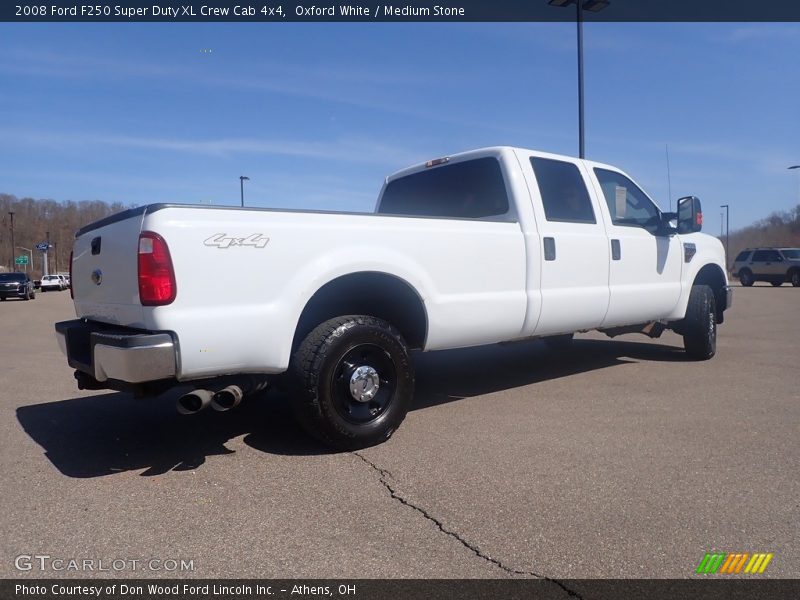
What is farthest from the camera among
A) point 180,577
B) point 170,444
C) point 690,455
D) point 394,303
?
point 394,303

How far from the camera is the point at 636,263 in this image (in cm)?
616

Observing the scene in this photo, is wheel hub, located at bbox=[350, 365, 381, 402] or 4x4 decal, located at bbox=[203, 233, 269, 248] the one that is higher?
4x4 decal, located at bbox=[203, 233, 269, 248]

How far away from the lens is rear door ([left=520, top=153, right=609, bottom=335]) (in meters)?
5.24

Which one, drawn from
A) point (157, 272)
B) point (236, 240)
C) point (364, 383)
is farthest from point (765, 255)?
point (157, 272)

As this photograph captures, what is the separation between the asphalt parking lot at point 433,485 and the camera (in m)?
2.61

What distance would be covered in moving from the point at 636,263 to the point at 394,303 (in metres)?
2.93

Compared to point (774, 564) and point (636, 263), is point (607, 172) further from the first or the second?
point (774, 564)

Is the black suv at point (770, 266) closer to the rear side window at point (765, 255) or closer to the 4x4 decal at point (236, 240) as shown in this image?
the rear side window at point (765, 255)

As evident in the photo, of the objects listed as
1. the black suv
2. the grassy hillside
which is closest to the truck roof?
the black suv

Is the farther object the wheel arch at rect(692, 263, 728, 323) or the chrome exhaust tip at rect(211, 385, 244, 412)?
the wheel arch at rect(692, 263, 728, 323)

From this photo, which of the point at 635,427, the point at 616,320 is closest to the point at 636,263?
the point at 616,320

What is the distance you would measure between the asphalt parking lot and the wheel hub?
36 cm

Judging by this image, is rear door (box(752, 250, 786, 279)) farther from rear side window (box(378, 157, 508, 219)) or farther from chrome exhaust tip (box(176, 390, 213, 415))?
chrome exhaust tip (box(176, 390, 213, 415))

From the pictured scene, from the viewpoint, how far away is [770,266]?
99.5 feet
